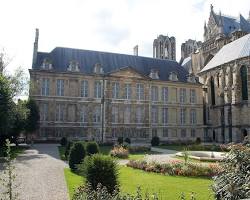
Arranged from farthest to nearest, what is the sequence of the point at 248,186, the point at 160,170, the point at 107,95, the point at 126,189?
1. the point at 107,95
2. the point at 160,170
3. the point at 126,189
4. the point at 248,186

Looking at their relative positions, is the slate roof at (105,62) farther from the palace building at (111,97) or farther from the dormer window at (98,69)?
the dormer window at (98,69)

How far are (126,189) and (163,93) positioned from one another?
36079 mm

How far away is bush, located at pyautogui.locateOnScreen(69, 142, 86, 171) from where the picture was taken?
16.8 meters

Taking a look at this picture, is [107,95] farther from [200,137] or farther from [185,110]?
[200,137]

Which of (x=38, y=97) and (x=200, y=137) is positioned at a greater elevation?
(x=38, y=97)

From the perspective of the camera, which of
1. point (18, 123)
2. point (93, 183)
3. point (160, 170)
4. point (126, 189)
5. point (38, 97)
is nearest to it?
point (93, 183)

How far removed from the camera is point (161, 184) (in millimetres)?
13047

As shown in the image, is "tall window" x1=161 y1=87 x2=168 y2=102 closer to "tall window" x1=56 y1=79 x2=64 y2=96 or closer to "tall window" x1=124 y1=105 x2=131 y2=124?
"tall window" x1=124 y1=105 x2=131 y2=124

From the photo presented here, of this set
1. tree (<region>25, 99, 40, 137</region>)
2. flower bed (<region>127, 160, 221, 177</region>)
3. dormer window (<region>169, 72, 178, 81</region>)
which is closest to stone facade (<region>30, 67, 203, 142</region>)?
dormer window (<region>169, 72, 178, 81</region>)

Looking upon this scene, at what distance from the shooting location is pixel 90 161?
1052cm

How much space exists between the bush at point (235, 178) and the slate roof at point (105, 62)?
35.8 meters

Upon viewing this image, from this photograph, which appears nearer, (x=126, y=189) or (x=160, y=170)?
(x=126, y=189)

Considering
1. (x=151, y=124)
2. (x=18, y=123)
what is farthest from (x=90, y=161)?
(x=151, y=124)

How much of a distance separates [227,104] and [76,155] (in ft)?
111
